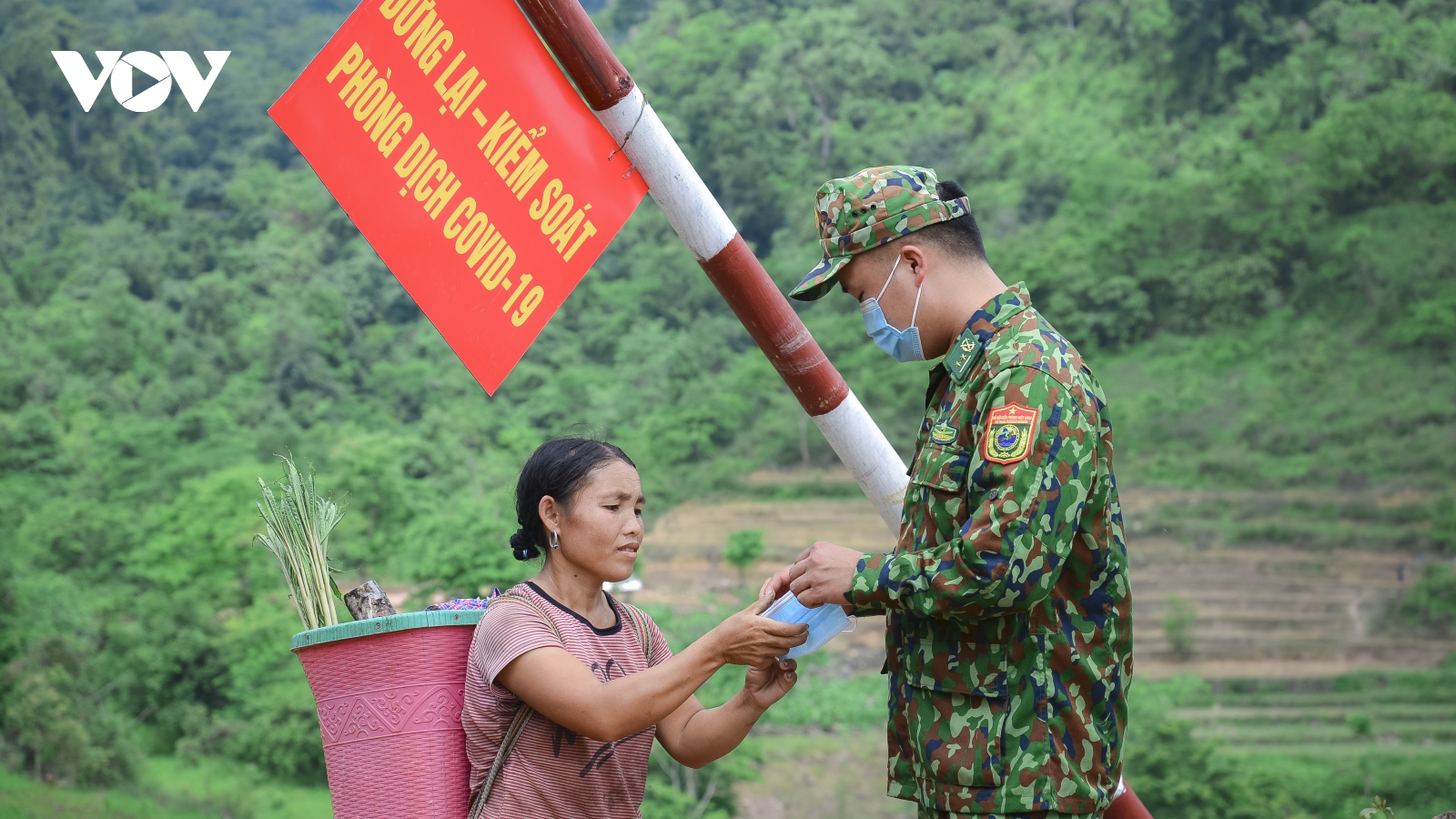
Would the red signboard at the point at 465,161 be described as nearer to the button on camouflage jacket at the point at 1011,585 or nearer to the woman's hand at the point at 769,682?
the woman's hand at the point at 769,682

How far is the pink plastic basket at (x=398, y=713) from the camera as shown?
6.15ft

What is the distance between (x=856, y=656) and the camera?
17.0 m

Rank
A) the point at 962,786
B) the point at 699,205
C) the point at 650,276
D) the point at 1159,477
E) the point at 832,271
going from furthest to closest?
the point at 650,276 → the point at 1159,477 → the point at 699,205 → the point at 832,271 → the point at 962,786

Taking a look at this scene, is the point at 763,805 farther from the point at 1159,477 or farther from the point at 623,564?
the point at 623,564

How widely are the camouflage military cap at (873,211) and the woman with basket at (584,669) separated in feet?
1.60

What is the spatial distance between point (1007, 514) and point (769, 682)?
583 mm

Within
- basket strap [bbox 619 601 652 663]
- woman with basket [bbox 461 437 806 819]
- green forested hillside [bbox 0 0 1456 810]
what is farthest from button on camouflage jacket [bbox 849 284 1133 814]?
green forested hillside [bbox 0 0 1456 810]

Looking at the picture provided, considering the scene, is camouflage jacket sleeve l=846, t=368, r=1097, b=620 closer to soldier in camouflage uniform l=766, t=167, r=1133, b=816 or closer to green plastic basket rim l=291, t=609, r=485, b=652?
soldier in camouflage uniform l=766, t=167, r=1133, b=816

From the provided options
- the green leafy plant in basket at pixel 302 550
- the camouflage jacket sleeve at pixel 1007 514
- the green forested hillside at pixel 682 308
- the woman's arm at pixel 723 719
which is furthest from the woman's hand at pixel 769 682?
the green forested hillside at pixel 682 308

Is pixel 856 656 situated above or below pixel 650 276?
below

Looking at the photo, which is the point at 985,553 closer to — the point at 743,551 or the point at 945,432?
the point at 945,432

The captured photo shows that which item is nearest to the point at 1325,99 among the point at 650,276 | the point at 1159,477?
the point at 1159,477

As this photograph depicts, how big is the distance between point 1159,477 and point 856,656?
6042 mm

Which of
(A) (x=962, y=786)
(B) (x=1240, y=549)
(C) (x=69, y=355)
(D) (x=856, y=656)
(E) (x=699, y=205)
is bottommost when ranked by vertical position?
(B) (x=1240, y=549)
